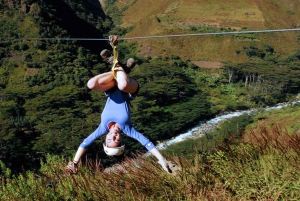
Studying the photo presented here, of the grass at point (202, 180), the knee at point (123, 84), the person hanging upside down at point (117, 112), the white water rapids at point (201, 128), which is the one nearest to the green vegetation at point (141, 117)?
the grass at point (202, 180)

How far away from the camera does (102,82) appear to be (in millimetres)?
2809

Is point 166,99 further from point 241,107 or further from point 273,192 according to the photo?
point 273,192

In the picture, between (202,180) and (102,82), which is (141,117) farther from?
(102,82)

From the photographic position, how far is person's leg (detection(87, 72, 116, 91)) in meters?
2.76

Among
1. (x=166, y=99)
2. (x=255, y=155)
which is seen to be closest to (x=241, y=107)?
(x=166, y=99)

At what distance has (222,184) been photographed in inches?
115

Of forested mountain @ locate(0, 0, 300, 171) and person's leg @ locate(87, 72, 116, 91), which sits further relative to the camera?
forested mountain @ locate(0, 0, 300, 171)

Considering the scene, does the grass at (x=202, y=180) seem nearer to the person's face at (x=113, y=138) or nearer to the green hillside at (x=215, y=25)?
the person's face at (x=113, y=138)

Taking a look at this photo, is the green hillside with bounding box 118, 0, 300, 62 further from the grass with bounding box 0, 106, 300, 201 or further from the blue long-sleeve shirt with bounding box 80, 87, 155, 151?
the blue long-sleeve shirt with bounding box 80, 87, 155, 151

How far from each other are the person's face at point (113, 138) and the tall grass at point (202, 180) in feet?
1.17

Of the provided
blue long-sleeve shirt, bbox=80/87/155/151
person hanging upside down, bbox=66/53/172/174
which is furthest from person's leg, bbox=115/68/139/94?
blue long-sleeve shirt, bbox=80/87/155/151

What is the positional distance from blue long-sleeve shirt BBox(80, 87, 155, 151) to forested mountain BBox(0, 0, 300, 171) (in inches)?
568

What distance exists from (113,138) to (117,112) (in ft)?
0.78

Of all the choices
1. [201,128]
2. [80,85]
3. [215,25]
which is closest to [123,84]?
[201,128]
